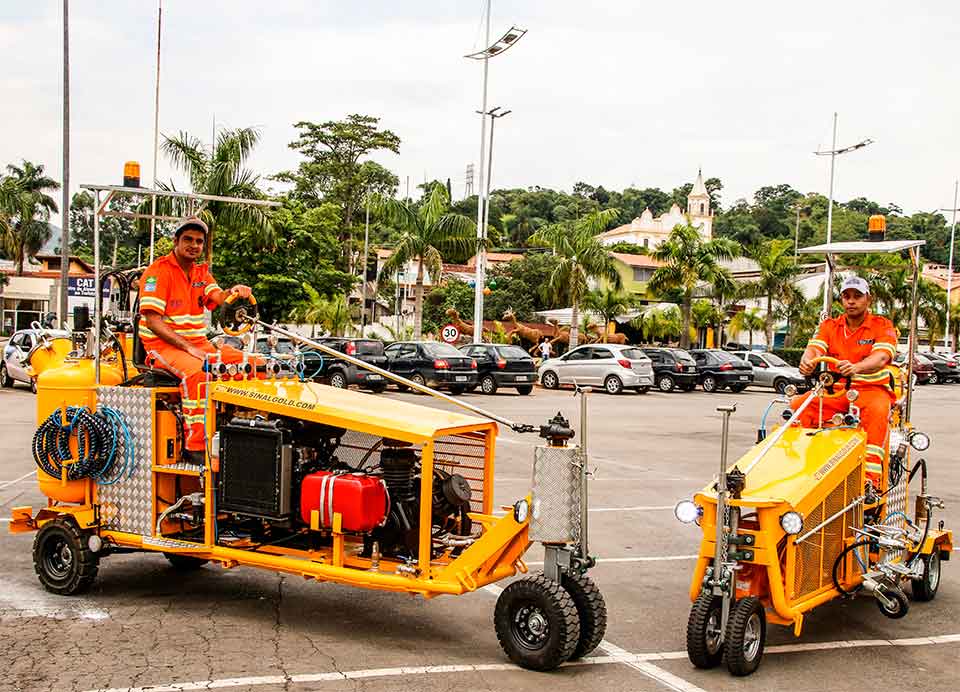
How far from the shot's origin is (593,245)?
4122 centimetres

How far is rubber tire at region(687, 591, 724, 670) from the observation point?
5578 millimetres

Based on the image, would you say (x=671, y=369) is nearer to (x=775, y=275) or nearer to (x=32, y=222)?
(x=775, y=275)

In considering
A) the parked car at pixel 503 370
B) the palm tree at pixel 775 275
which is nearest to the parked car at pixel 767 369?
the parked car at pixel 503 370

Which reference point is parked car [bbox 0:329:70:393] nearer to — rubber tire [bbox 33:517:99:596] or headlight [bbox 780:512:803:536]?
rubber tire [bbox 33:517:99:596]

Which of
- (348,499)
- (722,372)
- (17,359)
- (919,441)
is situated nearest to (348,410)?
(348,499)

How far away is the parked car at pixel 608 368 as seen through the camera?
104 ft

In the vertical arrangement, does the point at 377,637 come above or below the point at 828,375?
below

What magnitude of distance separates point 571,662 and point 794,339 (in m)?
51.7

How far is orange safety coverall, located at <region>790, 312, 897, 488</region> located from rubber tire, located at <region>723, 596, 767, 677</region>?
210 centimetres

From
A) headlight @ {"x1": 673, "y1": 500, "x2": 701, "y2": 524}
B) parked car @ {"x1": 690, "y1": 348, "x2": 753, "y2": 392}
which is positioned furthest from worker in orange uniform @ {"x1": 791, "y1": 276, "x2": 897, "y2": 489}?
parked car @ {"x1": 690, "y1": 348, "x2": 753, "y2": 392}

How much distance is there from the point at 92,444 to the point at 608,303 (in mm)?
46233

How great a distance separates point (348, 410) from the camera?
20.5ft

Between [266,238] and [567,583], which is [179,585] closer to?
[567,583]

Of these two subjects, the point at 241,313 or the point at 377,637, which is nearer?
the point at 377,637
